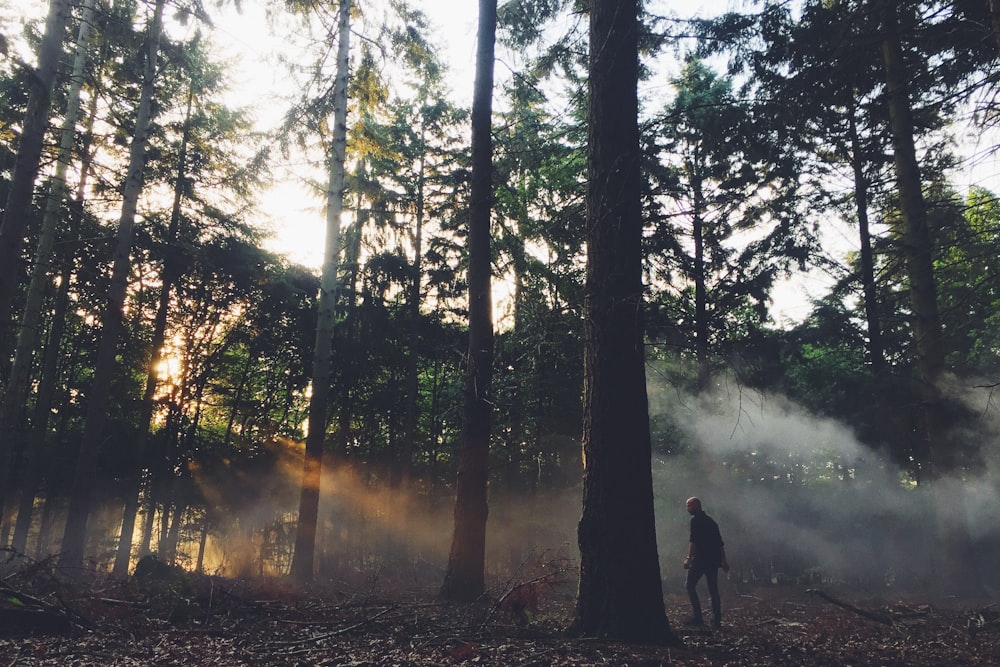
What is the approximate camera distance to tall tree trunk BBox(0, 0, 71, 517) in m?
7.46

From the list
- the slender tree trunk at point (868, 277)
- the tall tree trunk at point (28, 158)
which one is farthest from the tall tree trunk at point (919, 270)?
the tall tree trunk at point (28, 158)

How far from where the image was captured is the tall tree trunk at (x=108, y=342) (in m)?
11.2

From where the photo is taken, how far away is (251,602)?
7.32 metres

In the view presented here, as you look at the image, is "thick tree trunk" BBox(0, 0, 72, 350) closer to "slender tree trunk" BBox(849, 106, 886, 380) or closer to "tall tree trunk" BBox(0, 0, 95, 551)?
"tall tree trunk" BBox(0, 0, 95, 551)

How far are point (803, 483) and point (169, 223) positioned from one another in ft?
70.0

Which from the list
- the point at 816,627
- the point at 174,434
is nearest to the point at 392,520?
the point at 174,434

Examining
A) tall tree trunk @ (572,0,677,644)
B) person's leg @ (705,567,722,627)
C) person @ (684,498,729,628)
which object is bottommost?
person's leg @ (705,567,722,627)

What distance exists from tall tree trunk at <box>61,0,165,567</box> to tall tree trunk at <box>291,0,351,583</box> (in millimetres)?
3612

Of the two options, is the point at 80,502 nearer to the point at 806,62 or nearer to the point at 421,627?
the point at 421,627

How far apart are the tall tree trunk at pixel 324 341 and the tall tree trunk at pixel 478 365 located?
12.9ft

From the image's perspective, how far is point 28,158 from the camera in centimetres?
783

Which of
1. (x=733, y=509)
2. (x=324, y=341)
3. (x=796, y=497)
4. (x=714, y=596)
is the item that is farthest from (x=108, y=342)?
(x=796, y=497)

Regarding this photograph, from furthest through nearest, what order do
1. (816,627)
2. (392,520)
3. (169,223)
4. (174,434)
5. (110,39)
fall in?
(392,520), (174,434), (169,223), (110,39), (816,627)

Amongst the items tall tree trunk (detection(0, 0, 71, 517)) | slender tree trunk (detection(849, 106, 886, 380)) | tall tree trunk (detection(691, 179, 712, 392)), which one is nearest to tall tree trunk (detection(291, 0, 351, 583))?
tall tree trunk (detection(0, 0, 71, 517))
